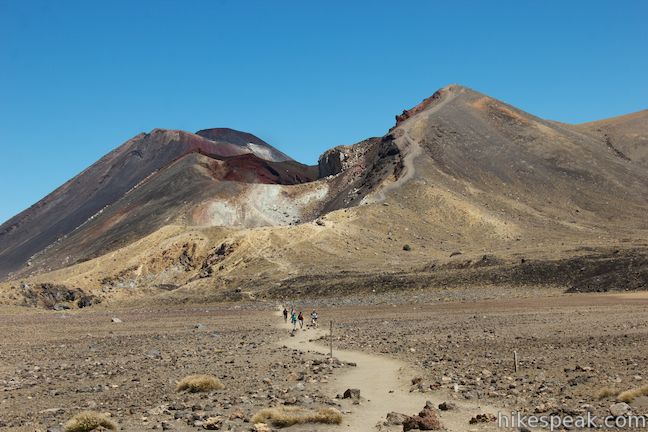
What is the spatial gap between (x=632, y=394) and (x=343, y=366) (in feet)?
33.4

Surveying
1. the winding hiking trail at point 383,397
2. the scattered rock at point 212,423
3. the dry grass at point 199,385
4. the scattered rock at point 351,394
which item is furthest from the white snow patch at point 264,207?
the scattered rock at point 212,423

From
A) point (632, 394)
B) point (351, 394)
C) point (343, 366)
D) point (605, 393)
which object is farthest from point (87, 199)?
point (632, 394)

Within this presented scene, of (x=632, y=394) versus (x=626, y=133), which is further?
(x=626, y=133)

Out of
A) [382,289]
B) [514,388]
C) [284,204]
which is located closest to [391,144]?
[284,204]

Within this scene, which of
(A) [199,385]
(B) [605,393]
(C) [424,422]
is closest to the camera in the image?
(C) [424,422]

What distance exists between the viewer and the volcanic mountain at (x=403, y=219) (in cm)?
6322

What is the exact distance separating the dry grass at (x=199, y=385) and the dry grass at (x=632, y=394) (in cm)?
986

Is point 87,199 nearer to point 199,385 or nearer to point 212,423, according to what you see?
point 199,385

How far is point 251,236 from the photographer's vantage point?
78438 millimetres

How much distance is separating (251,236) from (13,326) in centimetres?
3846

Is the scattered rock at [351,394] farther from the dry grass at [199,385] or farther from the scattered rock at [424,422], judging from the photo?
the dry grass at [199,385]

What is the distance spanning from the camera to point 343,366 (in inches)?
853

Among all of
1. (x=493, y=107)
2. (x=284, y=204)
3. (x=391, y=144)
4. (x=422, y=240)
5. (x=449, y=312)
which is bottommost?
(x=449, y=312)

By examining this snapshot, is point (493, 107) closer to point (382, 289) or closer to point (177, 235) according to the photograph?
point (177, 235)
